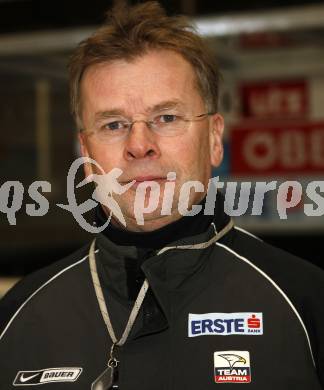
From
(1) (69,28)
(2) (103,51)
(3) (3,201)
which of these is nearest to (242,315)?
(2) (103,51)

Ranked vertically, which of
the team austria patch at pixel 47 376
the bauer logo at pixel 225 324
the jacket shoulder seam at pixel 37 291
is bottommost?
the team austria patch at pixel 47 376

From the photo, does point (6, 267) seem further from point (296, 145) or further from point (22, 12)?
point (22, 12)

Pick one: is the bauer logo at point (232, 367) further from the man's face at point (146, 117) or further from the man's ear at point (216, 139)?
the man's ear at point (216, 139)

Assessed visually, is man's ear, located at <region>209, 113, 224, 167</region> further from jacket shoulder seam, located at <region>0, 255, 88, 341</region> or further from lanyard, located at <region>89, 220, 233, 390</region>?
jacket shoulder seam, located at <region>0, 255, 88, 341</region>

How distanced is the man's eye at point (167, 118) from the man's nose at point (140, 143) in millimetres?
23

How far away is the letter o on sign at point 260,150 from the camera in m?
4.60

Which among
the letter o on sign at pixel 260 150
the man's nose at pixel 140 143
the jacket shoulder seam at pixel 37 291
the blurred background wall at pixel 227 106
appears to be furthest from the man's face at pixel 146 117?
the letter o on sign at pixel 260 150

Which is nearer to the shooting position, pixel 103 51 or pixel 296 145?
pixel 103 51

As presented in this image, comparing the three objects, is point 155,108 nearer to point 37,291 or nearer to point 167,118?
point 167,118

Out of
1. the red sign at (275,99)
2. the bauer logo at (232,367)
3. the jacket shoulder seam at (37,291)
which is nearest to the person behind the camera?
the bauer logo at (232,367)

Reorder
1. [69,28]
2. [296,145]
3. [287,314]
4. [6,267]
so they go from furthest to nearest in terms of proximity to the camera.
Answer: [6,267] → [296,145] → [69,28] → [287,314]

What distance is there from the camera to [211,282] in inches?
45.8

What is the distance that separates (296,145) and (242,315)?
3640mm

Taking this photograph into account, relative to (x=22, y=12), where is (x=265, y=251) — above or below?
below
